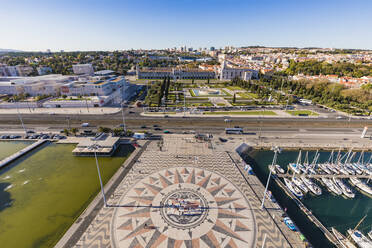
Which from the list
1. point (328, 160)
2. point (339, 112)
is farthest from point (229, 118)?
point (339, 112)

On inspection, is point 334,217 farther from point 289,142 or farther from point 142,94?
point 142,94

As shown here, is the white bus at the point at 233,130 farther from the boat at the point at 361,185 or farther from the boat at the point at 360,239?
the boat at the point at 360,239

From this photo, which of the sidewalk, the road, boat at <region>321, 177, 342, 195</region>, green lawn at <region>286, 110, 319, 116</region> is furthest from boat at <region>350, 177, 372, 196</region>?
the sidewalk

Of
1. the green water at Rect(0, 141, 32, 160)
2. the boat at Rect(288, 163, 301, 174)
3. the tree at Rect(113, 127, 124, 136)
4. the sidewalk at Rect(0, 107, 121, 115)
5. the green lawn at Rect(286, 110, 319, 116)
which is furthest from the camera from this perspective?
the green lawn at Rect(286, 110, 319, 116)

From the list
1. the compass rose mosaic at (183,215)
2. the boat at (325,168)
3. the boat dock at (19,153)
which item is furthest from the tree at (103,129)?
the boat at (325,168)

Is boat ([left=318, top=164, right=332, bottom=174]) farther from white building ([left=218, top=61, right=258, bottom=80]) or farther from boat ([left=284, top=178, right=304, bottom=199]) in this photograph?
white building ([left=218, top=61, right=258, bottom=80])

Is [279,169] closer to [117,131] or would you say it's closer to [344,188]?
[344,188]
